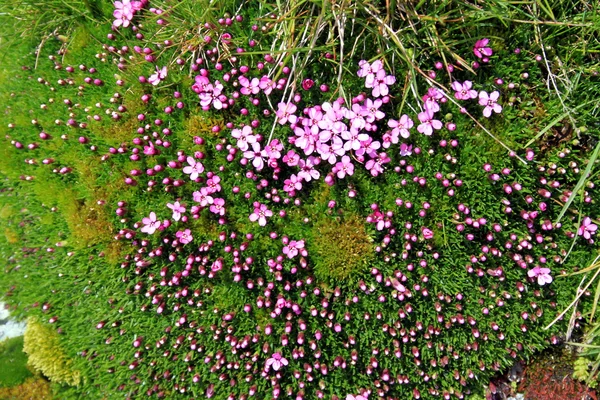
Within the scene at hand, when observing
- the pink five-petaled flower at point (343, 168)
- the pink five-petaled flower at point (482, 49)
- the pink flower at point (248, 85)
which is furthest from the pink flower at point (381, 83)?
the pink flower at point (248, 85)

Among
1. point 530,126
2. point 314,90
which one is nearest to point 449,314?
point 530,126

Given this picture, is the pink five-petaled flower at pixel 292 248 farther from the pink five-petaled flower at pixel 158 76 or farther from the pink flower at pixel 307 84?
the pink five-petaled flower at pixel 158 76

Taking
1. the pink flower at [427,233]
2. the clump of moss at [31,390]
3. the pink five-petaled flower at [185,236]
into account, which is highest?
the pink five-petaled flower at [185,236]

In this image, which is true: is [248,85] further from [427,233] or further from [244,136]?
[427,233]

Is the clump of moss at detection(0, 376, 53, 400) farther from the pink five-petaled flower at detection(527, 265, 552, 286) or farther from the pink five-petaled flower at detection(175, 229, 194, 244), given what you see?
the pink five-petaled flower at detection(527, 265, 552, 286)

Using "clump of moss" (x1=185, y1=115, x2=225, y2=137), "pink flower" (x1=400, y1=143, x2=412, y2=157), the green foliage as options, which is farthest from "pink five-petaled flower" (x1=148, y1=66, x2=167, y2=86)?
the green foliage

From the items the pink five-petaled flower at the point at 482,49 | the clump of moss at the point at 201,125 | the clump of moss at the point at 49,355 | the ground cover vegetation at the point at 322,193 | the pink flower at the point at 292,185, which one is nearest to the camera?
the pink five-petaled flower at the point at 482,49

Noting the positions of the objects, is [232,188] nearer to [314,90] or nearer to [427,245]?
[314,90]
